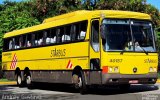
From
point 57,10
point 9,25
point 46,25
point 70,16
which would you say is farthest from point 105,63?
point 9,25

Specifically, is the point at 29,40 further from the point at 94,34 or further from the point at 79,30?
the point at 94,34

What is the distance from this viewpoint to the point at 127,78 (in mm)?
18250

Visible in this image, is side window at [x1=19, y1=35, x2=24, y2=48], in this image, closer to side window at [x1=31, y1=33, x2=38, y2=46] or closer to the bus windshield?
side window at [x1=31, y1=33, x2=38, y2=46]

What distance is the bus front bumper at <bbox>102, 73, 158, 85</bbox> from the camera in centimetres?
1791

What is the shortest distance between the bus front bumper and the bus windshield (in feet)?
3.24

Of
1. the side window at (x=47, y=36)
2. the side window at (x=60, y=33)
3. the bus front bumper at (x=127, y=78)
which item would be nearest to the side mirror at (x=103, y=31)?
the bus front bumper at (x=127, y=78)

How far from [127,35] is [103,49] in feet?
4.04

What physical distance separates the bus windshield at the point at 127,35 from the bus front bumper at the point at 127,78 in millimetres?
987

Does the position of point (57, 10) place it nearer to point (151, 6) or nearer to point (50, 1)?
point (50, 1)

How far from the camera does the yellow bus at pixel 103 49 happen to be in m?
18.1

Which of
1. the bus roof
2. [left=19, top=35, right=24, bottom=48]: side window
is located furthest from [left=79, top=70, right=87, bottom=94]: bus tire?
[left=19, top=35, right=24, bottom=48]: side window

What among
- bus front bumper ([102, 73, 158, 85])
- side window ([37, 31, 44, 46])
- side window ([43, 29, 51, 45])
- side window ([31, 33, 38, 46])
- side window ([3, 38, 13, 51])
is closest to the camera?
bus front bumper ([102, 73, 158, 85])

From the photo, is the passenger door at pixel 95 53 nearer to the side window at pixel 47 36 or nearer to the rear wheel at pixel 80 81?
the rear wheel at pixel 80 81

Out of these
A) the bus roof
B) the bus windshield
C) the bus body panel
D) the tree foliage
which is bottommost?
the bus body panel
